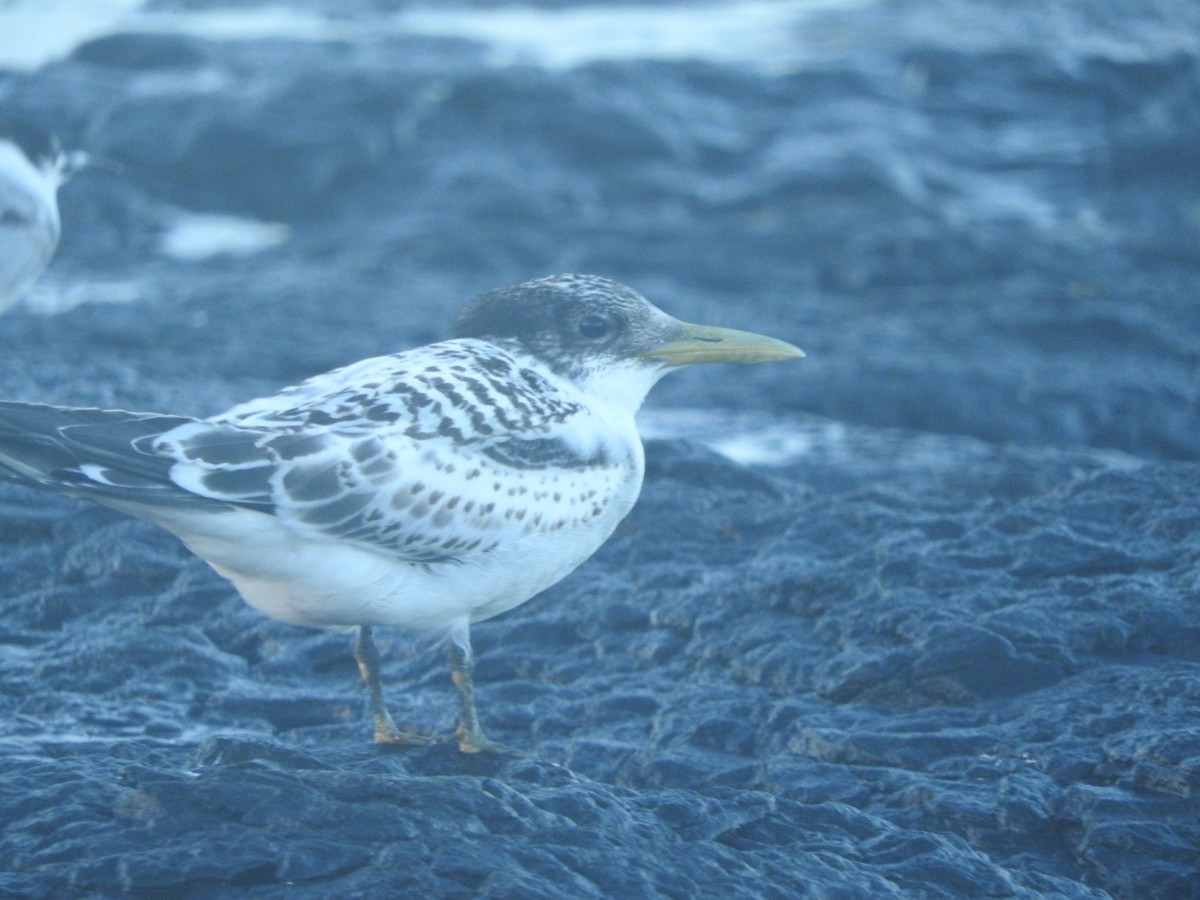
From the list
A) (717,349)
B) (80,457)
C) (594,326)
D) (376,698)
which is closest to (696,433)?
(717,349)

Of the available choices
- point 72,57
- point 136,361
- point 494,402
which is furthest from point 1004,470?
point 72,57

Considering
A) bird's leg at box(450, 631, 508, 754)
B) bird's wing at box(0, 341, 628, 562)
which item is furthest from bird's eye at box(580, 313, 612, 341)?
bird's leg at box(450, 631, 508, 754)

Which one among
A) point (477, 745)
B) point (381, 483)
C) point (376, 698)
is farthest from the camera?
point (376, 698)

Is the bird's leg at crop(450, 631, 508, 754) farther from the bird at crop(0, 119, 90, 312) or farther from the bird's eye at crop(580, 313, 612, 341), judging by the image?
the bird at crop(0, 119, 90, 312)

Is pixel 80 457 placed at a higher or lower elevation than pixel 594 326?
lower

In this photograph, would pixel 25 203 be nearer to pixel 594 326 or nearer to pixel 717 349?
pixel 594 326

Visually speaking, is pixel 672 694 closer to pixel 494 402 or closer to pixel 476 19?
pixel 494 402
